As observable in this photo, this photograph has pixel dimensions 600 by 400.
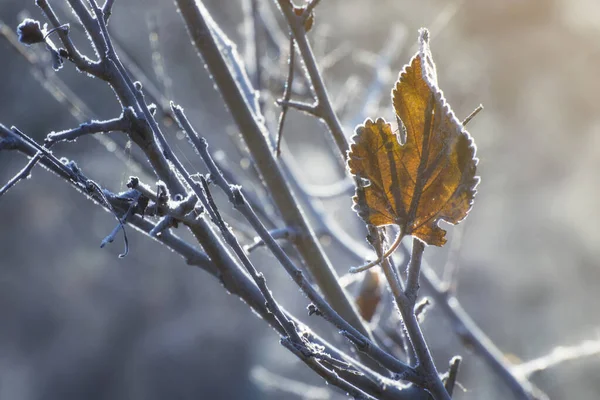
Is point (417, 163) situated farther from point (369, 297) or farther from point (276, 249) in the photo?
point (369, 297)

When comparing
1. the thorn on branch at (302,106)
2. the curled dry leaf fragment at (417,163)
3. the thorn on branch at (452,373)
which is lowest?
the thorn on branch at (452,373)

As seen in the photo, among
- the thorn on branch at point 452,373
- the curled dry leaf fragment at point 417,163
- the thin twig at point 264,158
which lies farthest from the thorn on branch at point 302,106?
the thorn on branch at point 452,373

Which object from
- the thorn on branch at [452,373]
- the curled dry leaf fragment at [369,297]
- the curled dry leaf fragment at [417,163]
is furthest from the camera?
the curled dry leaf fragment at [369,297]

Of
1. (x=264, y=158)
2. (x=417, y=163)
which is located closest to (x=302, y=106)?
(x=264, y=158)

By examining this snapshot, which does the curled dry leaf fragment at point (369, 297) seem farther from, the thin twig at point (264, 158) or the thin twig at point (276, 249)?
the thin twig at point (276, 249)

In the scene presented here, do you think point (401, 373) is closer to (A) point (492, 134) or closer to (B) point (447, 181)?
(B) point (447, 181)

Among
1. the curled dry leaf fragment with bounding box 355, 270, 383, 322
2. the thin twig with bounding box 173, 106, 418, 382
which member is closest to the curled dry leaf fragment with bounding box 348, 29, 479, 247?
the thin twig with bounding box 173, 106, 418, 382

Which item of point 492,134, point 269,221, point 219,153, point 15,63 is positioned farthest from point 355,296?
point 15,63

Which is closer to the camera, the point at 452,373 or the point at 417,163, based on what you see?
the point at 417,163
